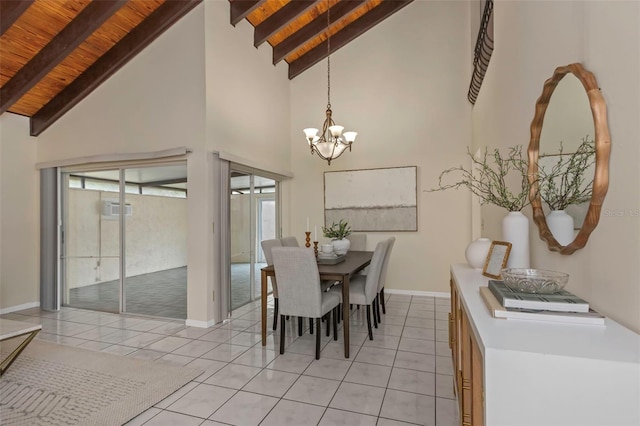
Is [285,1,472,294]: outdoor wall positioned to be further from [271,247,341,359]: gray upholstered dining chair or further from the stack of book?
the stack of book

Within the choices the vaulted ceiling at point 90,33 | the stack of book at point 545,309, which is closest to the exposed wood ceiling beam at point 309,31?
the vaulted ceiling at point 90,33

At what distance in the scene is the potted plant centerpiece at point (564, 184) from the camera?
1.17 meters

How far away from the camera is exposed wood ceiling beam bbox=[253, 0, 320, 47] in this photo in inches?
166

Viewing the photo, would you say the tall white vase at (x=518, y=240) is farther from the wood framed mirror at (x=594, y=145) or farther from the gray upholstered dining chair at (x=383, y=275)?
the gray upholstered dining chair at (x=383, y=275)

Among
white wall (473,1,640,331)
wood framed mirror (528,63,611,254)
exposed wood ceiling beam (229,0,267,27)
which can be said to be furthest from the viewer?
exposed wood ceiling beam (229,0,267,27)

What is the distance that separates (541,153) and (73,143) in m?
5.28

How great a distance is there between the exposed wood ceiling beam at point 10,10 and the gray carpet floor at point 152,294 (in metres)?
2.94

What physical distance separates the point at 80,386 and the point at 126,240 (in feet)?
7.17

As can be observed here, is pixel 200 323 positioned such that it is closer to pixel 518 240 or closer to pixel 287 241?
pixel 287 241

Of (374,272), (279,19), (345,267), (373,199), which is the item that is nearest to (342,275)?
(345,267)

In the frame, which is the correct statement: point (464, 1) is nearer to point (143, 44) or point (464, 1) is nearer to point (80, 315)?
point (143, 44)

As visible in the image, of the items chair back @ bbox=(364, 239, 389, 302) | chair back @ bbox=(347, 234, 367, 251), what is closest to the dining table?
chair back @ bbox=(364, 239, 389, 302)

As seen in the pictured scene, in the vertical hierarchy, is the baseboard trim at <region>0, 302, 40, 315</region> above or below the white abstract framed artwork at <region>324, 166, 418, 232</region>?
below

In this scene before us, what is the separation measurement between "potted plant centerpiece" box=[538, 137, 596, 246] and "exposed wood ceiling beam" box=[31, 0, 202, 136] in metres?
3.93
